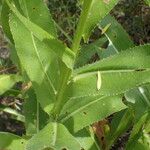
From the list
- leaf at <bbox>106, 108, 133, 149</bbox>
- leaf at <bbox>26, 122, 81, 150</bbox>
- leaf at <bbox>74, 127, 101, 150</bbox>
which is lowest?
leaf at <bbox>106, 108, 133, 149</bbox>

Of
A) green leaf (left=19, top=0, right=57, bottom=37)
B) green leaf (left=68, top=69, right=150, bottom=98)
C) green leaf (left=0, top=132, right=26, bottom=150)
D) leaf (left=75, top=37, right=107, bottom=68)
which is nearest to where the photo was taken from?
green leaf (left=68, top=69, right=150, bottom=98)

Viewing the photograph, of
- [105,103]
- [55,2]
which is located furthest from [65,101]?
[55,2]

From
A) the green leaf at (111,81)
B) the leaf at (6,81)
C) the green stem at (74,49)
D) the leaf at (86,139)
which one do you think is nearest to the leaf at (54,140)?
the green stem at (74,49)

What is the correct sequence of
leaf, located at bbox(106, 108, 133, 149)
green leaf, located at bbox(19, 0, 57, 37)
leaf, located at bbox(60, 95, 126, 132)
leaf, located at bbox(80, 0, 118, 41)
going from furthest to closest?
leaf, located at bbox(106, 108, 133, 149)
leaf, located at bbox(60, 95, 126, 132)
green leaf, located at bbox(19, 0, 57, 37)
leaf, located at bbox(80, 0, 118, 41)

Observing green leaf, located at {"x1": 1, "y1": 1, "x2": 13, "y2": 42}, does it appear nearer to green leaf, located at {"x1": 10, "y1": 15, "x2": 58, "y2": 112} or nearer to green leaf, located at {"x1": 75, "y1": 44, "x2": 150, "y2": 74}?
green leaf, located at {"x1": 10, "y1": 15, "x2": 58, "y2": 112}

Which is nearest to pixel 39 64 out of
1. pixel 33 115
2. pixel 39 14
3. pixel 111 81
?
pixel 39 14

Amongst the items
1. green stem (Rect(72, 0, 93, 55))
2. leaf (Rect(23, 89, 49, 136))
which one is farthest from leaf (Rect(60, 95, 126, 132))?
green stem (Rect(72, 0, 93, 55))

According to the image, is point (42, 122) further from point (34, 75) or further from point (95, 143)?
point (34, 75)
